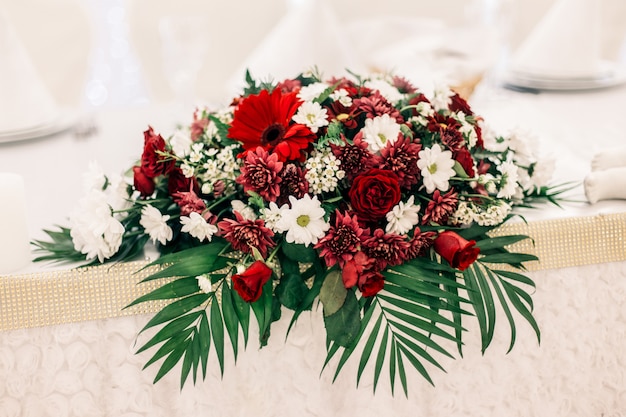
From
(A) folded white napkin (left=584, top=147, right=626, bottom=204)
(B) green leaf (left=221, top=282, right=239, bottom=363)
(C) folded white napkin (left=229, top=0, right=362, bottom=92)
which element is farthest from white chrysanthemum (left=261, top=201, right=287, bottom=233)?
(C) folded white napkin (left=229, top=0, right=362, bottom=92)

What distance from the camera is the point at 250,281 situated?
776mm

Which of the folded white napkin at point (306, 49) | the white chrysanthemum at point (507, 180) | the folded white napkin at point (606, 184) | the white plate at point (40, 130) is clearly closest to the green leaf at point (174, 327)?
the white chrysanthemum at point (507, 180)

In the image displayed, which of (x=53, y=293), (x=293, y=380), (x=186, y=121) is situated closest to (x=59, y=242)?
(x=53, y=293)

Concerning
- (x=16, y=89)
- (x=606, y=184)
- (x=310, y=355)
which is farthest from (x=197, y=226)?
(x=16, y=89)

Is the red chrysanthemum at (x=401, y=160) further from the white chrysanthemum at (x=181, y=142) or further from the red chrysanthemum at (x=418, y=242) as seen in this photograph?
the white chrysanthemum at (x=181, y=142)

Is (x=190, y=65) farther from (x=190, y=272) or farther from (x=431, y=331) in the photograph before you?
(x=431, y=331)

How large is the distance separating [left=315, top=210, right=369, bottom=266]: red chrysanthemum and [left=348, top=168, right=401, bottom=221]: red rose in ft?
0.07

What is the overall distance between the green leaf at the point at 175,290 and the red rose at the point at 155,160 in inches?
5.9

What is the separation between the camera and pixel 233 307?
87cm

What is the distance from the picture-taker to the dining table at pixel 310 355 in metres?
0.92

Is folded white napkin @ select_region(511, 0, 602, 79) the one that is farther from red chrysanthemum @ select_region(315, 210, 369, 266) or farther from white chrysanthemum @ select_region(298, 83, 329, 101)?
red chrysanthemum @ select_region(315, 210, 369, 266)

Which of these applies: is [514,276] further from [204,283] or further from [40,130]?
[40,130]

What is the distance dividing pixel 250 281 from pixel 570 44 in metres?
1.43

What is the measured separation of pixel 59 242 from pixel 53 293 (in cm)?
10
